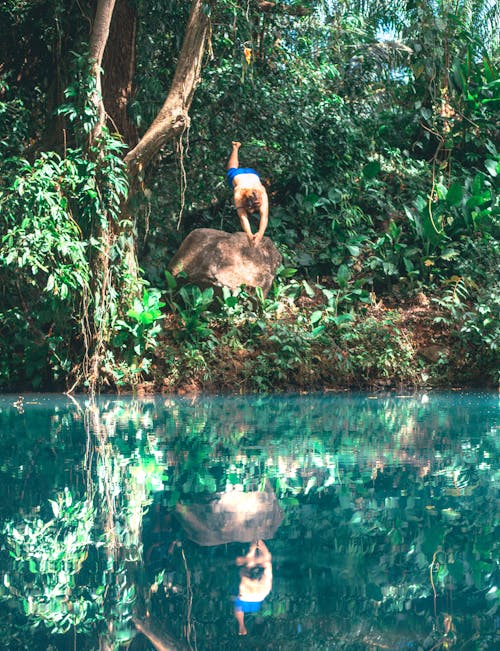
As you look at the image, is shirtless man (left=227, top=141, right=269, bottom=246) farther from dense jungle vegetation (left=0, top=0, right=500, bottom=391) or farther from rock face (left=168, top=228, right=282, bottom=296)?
dense jungle vegetation (left=0, top=0, right=500, bottom=391)

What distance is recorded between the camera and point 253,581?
2.06 metres

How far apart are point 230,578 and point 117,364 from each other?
7136 mm

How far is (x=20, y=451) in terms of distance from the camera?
14.9 feet

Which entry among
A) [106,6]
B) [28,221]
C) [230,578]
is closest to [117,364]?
[28,221]

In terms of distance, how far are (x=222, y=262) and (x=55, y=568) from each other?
8.28 m

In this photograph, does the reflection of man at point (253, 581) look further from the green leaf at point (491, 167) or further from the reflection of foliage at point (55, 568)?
the green leaf at point (491, 167)

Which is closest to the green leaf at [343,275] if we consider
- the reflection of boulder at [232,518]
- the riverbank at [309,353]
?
the riverbank at [309,353]

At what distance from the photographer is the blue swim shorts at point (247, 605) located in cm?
185

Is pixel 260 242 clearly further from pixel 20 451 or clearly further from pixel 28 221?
pixel 20 451

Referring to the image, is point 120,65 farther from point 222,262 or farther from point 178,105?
point 222,262

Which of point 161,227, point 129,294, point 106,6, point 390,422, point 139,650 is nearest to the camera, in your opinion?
point 139,650

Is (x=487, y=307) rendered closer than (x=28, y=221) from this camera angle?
No

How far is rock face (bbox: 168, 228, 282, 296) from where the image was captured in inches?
406

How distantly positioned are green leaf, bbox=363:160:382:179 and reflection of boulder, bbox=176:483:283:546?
1002 centimetres
